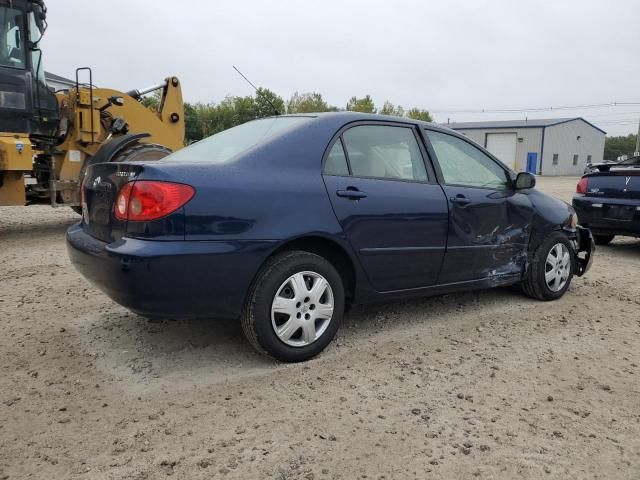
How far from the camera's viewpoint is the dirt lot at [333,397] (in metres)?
2.47

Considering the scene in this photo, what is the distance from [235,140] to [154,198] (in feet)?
3.44

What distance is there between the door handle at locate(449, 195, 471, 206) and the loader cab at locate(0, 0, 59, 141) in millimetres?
6528

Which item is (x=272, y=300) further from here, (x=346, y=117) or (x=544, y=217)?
(x=544, y=217)

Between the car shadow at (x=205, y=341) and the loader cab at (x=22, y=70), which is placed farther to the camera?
the loader cab at (x=22, y=70)

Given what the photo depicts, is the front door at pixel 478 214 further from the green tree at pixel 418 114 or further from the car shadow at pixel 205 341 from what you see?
the green tree at pixel 418 114

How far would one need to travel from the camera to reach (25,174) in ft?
25.9

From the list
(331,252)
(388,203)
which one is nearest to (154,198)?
(331,252)

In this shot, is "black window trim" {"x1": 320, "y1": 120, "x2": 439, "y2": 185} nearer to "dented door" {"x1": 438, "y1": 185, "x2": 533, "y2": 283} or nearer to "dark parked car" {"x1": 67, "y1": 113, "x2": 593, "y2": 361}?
"dark parked car" {"x1": 67, "y1": 113, "x2": 593, "y2": 361}

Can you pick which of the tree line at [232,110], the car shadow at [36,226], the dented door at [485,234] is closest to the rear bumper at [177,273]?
the dented door at [485,234]

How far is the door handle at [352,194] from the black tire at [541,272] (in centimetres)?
214

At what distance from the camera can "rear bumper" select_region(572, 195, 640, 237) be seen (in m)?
7.20

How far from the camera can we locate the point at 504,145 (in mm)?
53375

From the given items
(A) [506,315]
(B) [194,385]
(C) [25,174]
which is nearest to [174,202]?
(B) [194,385]

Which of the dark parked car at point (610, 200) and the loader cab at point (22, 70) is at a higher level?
the loader cab at point (22, 70)
